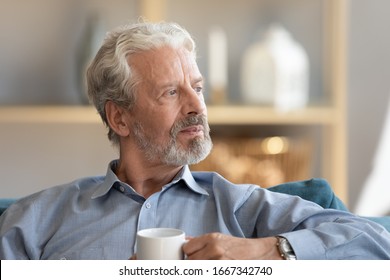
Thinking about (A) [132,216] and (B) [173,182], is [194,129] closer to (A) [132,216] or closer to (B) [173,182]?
(B) [173,182]

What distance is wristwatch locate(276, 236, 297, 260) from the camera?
1.55 meters

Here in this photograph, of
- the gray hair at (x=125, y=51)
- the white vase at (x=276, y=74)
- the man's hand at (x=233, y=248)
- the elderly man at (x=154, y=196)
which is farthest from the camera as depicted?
the white vase at (x=276, y=74)

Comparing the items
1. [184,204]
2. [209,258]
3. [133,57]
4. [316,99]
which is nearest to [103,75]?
[133,57]

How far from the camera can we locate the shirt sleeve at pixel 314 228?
1.57 meters

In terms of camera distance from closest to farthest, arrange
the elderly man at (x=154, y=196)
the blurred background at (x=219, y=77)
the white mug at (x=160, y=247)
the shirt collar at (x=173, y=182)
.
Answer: the white mug at (x=160, y=247) → the elderly man at (x=154, y=196) → the shirt collar at (x=173, y=182) → the blurred background at (x=219, y=77)

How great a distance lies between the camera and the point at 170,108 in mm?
1934

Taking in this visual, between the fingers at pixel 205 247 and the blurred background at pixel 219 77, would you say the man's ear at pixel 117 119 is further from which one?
the blurred background at pixel 219 77

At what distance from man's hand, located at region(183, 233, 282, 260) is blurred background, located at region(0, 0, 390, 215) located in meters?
1.98

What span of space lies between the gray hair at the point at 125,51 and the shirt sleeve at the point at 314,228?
16.1 inches

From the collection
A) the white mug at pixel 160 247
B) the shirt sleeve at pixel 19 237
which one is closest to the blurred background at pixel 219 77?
the shirt sleeve at pixel 19 237

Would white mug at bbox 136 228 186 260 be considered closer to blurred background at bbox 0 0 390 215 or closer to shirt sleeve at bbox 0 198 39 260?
shirt sleeve at bbox 0 198 39 260

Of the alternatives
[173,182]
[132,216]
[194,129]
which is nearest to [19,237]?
[132,216]

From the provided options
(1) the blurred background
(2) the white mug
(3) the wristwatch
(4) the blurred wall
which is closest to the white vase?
(1) the blurred background
